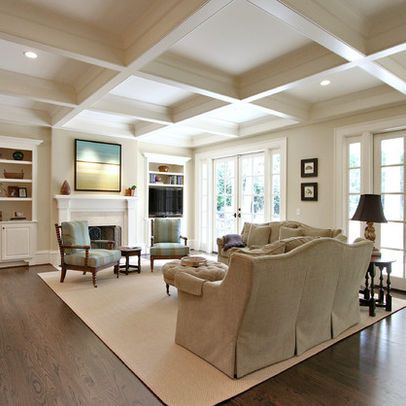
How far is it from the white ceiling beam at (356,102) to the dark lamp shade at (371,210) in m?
1.48

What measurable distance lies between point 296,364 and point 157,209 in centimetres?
579

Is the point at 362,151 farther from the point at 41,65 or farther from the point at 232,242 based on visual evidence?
the point at 41,65

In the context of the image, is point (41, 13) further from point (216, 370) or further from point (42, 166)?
point (42, 166)

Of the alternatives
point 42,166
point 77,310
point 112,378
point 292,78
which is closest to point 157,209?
point 42,166

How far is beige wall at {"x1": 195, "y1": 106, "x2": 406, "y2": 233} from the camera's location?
5445mm

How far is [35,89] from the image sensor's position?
14.7 feet

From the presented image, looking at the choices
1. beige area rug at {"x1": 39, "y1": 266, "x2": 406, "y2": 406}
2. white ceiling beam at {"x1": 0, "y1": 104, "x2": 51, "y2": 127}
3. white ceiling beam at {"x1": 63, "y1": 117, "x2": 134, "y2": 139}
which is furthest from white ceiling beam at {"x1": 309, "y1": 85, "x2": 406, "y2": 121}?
white ceiling beam at {"x1": 0, "y1": 104, "x2": 51, "y2": 127}

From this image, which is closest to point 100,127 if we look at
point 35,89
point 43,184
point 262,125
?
point 43,184

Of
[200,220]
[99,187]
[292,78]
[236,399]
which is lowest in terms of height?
[236,399]

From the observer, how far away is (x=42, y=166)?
6395 millimetres

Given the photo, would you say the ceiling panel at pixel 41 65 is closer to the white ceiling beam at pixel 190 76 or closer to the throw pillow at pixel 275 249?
the white ceiling beam at pixel 190 76

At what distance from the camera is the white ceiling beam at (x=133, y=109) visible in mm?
5070

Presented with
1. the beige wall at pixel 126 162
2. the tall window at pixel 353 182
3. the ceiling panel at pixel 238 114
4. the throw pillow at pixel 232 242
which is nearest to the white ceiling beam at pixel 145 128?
the beige wall at pixel 126 162

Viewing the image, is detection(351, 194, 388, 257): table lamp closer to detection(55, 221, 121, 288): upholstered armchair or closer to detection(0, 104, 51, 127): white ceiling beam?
detection(55, 221, 121, 288): upholstered armchair
